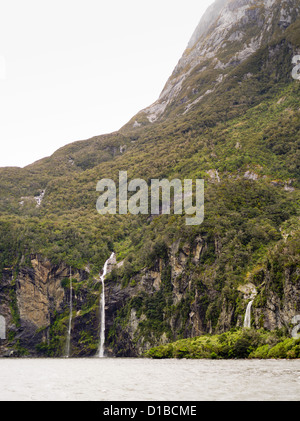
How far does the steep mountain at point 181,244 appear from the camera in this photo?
76.2 m

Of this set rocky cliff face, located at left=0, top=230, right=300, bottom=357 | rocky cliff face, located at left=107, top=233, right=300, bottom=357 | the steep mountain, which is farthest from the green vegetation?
rocky cliff face, located at left=0, top=230, right=300, bottom=357

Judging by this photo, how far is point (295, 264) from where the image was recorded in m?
54.7

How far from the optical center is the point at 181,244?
92.3 meters

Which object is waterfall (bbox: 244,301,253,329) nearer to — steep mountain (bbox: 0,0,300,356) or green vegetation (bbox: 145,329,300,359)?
steep mountain (bbox: 0,0,300,356)

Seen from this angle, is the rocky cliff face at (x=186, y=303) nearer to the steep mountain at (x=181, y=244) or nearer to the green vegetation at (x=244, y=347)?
the steep mountain at (x=181, y=244)

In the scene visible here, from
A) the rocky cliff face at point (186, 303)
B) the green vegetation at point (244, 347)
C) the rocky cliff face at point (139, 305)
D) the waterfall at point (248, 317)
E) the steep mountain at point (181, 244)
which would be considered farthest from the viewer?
the steep mountain at point (181, 244)

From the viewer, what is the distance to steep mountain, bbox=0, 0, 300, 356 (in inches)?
3000

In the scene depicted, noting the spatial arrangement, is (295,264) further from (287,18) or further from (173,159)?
(287,18)

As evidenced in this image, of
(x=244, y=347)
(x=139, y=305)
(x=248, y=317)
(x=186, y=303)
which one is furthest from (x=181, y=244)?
(x=244, y=347)

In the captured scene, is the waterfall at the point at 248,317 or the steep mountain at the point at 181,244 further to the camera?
the steep mountain at the point at 181,244

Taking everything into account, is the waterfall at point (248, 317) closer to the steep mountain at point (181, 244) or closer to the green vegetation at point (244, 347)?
the steep mountain at point (181, 244)

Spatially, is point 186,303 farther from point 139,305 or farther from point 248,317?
point 248,317

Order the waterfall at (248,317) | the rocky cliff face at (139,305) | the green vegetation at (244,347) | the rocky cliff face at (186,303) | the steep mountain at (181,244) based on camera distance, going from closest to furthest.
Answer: the green vegetation at (244,347)
the rocky cliff face at (186,303)
the waterfall at (248,317)
the rocky cliff face at (139,305)
the steep mountain at (181,244)

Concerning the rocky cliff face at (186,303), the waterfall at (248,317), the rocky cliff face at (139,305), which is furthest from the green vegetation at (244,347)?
the rocky cliff face at (139,305)
